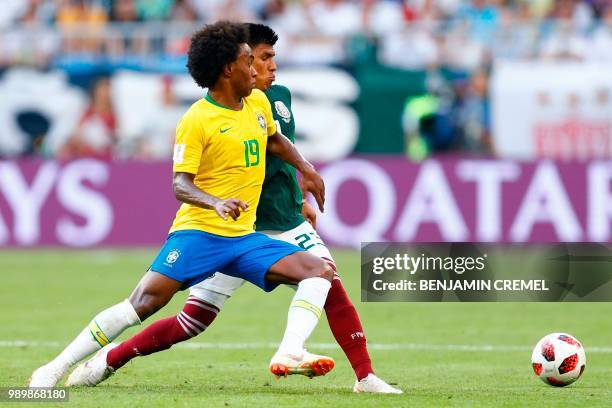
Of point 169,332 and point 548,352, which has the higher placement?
point 169,332

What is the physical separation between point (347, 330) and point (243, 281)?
747 millimetres

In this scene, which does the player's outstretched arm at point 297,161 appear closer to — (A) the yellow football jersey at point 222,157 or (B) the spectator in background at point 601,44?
(A) the yellow football jersey at point 222,157

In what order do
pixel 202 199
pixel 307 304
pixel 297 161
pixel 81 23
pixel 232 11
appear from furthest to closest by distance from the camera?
pixel 232 11
pixel 81 23
pixel 297 161
pixel 307 304
pixel 202 199

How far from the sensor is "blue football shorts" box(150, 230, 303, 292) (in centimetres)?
809

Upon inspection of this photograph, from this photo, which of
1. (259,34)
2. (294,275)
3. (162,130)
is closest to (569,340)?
(294,275)

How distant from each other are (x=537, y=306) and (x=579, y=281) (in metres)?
4.63

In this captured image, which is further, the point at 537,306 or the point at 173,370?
the point at 537,306

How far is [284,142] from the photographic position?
8555mm

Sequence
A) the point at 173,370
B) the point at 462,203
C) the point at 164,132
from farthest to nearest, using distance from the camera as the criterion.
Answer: the point at 164,132 → the point at 462,203 → the point at 173,370

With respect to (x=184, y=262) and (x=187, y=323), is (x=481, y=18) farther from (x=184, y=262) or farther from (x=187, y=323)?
(x=184, y=262)

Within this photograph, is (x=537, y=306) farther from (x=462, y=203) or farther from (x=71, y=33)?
(x=71, y=33)

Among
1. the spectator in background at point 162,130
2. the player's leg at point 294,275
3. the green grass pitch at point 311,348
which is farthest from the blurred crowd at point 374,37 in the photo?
the player's leg at point 294,275

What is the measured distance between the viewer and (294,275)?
26.5ft

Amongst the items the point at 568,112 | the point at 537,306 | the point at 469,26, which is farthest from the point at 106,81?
the point at 537,306
